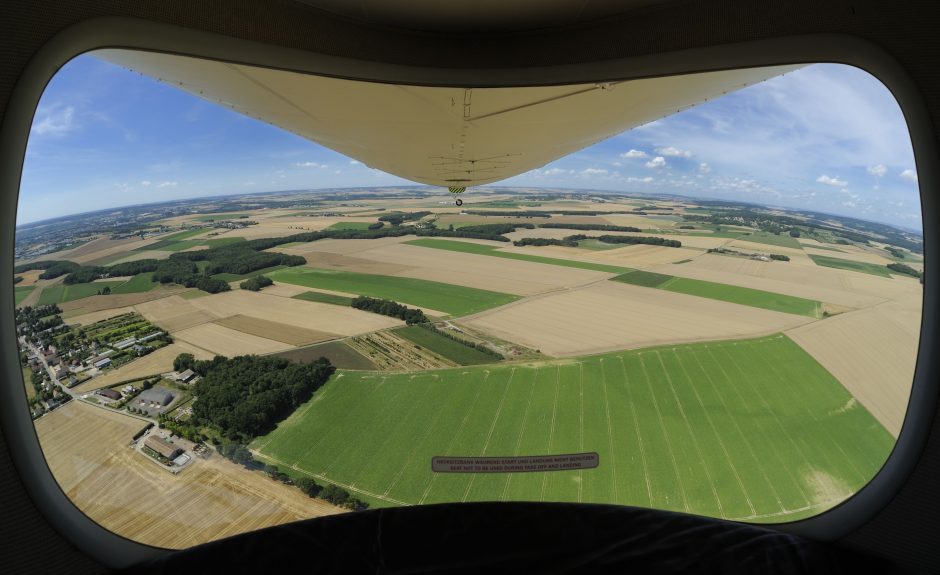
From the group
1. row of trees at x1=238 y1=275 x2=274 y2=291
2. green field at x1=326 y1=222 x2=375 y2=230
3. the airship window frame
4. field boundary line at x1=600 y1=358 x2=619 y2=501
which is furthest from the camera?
green field at x1=326 y1=222 x2=375 y2=230

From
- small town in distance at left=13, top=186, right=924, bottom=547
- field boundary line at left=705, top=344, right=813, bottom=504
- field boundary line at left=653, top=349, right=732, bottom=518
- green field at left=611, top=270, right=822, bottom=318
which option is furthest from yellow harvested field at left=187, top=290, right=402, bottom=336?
green field at left=611, top=270, right=822, bottom=318

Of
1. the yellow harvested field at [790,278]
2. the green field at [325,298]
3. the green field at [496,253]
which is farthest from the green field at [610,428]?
the green field at [496,253]

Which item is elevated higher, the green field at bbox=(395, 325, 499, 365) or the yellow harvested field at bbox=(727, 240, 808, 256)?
the yellow harvested field at bbox=(727, 240, 808, 256)

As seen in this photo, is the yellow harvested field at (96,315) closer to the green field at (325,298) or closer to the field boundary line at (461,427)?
the green field at (325,298)

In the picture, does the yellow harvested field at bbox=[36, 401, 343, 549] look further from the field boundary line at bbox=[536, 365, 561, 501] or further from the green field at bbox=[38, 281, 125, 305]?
the field boundary line at bbox=[536, 365, 561, 501]

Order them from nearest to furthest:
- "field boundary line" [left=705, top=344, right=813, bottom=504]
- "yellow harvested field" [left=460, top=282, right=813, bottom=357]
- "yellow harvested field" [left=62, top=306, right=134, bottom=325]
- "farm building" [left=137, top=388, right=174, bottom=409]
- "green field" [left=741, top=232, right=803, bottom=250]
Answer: "field boundary line" [left=705, top=344, right=813, bottom=504] < "farm building" [left=137, top=388, right=174, bottom=409] < "yellow harvested field" [left=62, top=306, right=134, bottom=325] < "yellow harvested field" [left=460, top=282, right=813, bottom=357] < "green field" [left=741, top=232, right=803, bottom=250]

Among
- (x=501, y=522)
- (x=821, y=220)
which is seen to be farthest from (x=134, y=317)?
(x=821, y=220)

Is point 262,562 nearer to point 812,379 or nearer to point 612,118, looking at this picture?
point 612,118
